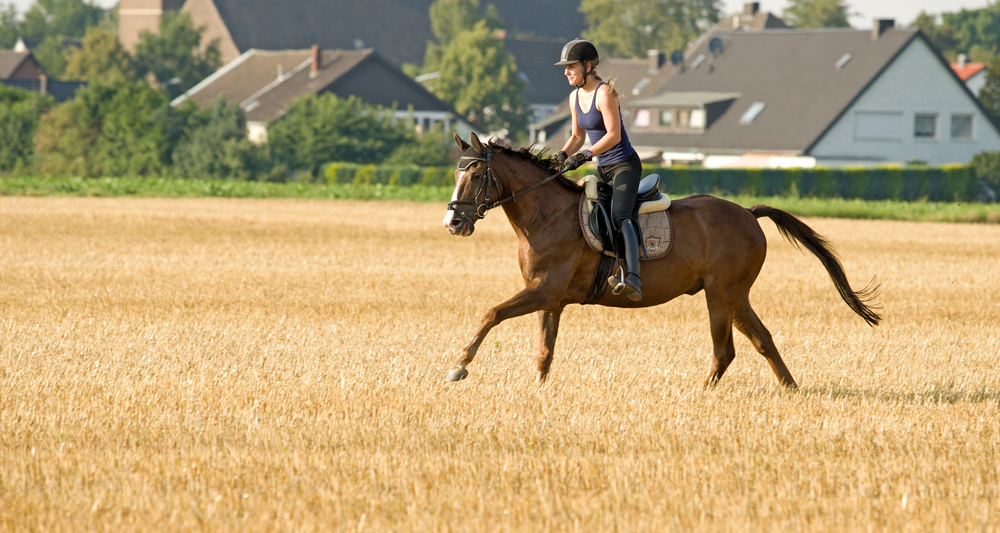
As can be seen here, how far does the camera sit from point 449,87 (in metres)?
80.4

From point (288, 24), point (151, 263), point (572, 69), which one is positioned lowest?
point (151, 263)

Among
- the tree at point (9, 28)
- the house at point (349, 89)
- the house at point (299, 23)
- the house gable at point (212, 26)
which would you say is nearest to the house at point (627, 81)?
the house at point (349, 89)

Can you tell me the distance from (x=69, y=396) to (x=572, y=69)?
4.36 meters

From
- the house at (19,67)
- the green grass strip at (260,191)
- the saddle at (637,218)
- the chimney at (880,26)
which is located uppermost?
the chimney at (880,26)

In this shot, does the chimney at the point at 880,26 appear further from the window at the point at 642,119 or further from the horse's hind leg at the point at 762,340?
the horse's hind leg at the point at 762,340

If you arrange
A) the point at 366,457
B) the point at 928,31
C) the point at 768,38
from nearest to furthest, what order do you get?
1. the point at 366,457
2. the point at 768,38
3. the point at 928,31

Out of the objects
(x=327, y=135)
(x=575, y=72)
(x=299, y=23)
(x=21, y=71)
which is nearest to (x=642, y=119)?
(x=327, y=135)

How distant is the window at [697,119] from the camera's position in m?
60.6

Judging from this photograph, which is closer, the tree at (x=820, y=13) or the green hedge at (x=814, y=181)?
the green hedge at (x=814, y=181)

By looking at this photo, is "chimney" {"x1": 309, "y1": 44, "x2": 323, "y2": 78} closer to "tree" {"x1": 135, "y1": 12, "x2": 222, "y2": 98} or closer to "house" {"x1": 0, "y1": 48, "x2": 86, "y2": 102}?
"tree" {"x1": 135, "y1": 12, "x2": 222, "y2": 98}

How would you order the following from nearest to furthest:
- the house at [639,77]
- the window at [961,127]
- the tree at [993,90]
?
1. the window at [961,127]
2. the tree at [993,90]
3. the house at [639,77]

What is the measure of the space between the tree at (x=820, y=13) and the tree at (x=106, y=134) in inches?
2545

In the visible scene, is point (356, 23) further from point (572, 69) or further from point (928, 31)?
point (572, 69)

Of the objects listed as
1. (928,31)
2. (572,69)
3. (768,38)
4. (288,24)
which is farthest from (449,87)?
(572,69)
